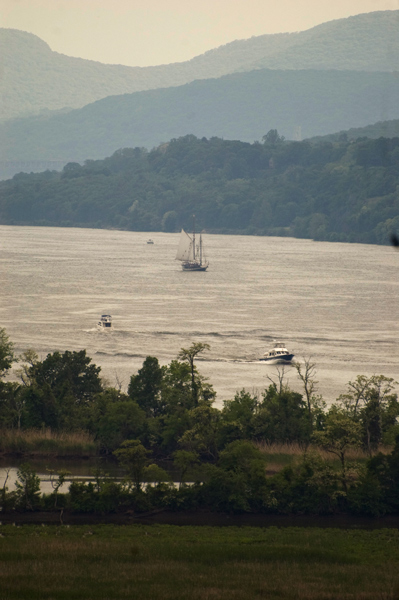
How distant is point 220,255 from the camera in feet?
561

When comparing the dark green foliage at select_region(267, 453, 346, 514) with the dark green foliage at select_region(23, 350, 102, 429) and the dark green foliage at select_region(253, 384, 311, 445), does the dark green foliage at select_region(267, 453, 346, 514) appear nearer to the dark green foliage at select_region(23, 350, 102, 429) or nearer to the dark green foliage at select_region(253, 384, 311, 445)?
the dark green foliage at select_region(253, 384, 311, 445)

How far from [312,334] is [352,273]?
5626 centimetres

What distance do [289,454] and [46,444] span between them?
32.3 feet

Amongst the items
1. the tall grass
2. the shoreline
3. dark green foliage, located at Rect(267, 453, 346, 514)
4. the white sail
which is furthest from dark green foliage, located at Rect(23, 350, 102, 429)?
the white sail

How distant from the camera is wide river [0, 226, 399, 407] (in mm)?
62750

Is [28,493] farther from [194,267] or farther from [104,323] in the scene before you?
[194,267]

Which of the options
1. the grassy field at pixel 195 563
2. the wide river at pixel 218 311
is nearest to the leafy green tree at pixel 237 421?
the wide river at pixel 218 311

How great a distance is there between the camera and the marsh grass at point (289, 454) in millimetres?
36812

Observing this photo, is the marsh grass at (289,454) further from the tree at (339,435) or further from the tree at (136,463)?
the tree at (136,463)

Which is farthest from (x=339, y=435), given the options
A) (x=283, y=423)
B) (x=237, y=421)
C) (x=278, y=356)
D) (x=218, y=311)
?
(x=218, y=311)

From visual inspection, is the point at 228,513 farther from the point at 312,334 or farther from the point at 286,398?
the point at 312,334

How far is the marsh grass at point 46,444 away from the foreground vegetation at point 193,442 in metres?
0.06

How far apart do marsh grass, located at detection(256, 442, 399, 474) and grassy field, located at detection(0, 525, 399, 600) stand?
7.37 m

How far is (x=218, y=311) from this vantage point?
90.4 meters
